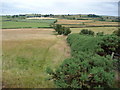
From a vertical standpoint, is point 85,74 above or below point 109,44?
below

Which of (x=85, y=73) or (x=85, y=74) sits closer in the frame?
(x=85, y=74)

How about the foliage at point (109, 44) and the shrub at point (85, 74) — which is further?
the foliage at point (109, 44)

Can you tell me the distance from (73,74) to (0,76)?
7.64 meters

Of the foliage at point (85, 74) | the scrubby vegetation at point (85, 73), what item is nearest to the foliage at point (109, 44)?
the scrubby vegetation at point (85, 73)

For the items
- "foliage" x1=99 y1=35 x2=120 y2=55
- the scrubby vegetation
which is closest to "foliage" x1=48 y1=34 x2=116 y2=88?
the scrubby vegetation

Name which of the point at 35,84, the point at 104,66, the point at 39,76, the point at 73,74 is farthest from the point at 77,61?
the point at 39,76

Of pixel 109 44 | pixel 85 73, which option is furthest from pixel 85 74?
pixel 109 44

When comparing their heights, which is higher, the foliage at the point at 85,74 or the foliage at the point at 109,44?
the foliage at the point at 109,44

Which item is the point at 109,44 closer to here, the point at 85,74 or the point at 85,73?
the point at 85,73

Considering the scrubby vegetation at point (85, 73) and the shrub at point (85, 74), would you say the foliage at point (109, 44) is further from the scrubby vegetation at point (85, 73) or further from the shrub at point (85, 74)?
the shrub at point (85, 74)

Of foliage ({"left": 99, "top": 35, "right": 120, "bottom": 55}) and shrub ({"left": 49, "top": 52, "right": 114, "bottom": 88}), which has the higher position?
foliage ({"left": 99, "top": 35, "right": 120, "bottom": 55})

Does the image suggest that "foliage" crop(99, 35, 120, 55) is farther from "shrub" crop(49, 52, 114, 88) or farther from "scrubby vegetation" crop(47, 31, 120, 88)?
"shrub" crop(49, 52, 114, 88)

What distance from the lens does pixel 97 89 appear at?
28.9 ft

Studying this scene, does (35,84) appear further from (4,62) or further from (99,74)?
(4,62)
